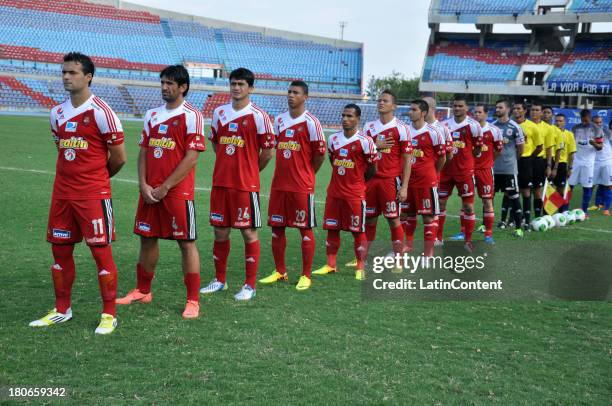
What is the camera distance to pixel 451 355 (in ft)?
16.7

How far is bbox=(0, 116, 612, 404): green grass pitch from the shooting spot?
14.1 feet

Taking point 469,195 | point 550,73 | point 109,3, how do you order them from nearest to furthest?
point 469,195 < point 550,73 < point 109,3

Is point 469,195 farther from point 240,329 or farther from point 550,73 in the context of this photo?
point 550,73

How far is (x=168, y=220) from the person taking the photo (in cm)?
582

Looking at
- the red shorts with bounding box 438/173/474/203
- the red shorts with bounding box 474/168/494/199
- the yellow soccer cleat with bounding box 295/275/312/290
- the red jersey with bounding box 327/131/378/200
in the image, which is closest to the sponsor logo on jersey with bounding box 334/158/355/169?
the red jersey with bounding box 327/131/378/200

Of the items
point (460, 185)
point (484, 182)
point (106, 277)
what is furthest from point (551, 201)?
point (106, 277)

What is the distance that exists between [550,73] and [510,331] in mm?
42399

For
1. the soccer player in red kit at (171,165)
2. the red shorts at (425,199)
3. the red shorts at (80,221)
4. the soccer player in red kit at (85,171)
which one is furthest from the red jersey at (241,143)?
the red shorts at (425,199)

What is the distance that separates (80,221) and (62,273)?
0.52 meters

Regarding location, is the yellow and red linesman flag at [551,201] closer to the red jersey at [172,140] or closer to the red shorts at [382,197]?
the red shorts at [382,197]

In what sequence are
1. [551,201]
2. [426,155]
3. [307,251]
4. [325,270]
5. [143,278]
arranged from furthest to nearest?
[551,201] < [426,155] < [325,270] < [307,251] < [143,278]

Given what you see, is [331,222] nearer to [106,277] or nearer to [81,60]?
[106,277]

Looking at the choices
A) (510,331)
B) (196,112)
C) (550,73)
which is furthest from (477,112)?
(550,73)

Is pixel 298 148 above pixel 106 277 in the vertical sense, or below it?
above
